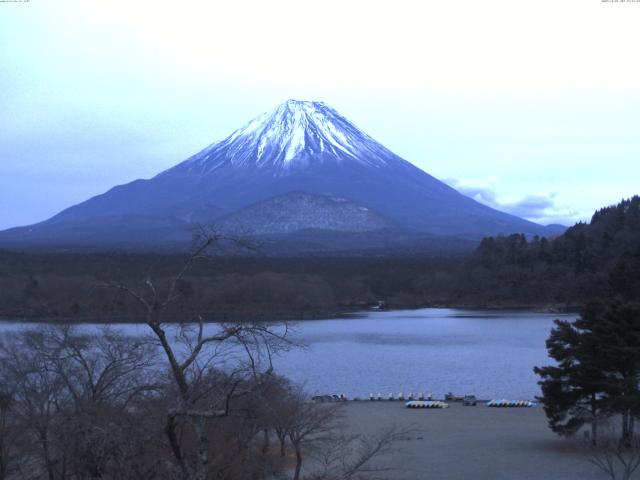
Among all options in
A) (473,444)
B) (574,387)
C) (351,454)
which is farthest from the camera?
(473,444)

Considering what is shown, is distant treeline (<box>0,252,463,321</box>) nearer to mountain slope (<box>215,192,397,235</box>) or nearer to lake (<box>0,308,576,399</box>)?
lake (<box>0,308,576,399</box>)

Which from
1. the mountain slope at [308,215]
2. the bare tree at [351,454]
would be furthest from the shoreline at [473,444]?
the mountain slope at [308,215]

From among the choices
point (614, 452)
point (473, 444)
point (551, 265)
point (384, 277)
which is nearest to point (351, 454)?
point (473, 444)

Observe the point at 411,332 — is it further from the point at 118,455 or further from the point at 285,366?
the point at 118,455

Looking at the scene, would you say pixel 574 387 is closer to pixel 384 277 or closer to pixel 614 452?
pixel 614 452

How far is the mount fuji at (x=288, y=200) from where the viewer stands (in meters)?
94.9

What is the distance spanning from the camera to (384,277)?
60.9 meters

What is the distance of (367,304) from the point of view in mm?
55938

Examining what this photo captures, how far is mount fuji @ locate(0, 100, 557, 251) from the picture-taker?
9494 centimetres

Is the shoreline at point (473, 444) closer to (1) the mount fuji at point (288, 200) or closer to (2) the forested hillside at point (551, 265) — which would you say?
(2) the forested hillside at point (551, 265)

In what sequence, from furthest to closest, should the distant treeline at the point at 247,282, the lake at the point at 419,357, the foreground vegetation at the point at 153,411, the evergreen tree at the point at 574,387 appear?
the distant treeline at the point at 247,282, the lake at the point at 419,357, the evergreen tree at the point at 574,387, the foreground vegetation at the point at 153,411

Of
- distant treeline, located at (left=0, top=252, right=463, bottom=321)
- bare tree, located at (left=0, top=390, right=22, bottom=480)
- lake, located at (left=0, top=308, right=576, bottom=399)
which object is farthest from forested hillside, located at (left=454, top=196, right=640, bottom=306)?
bare tree, located at (left=0, top=390, right=22, bottom=480)

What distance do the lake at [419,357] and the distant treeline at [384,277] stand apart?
9016mm

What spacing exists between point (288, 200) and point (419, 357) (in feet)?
254
